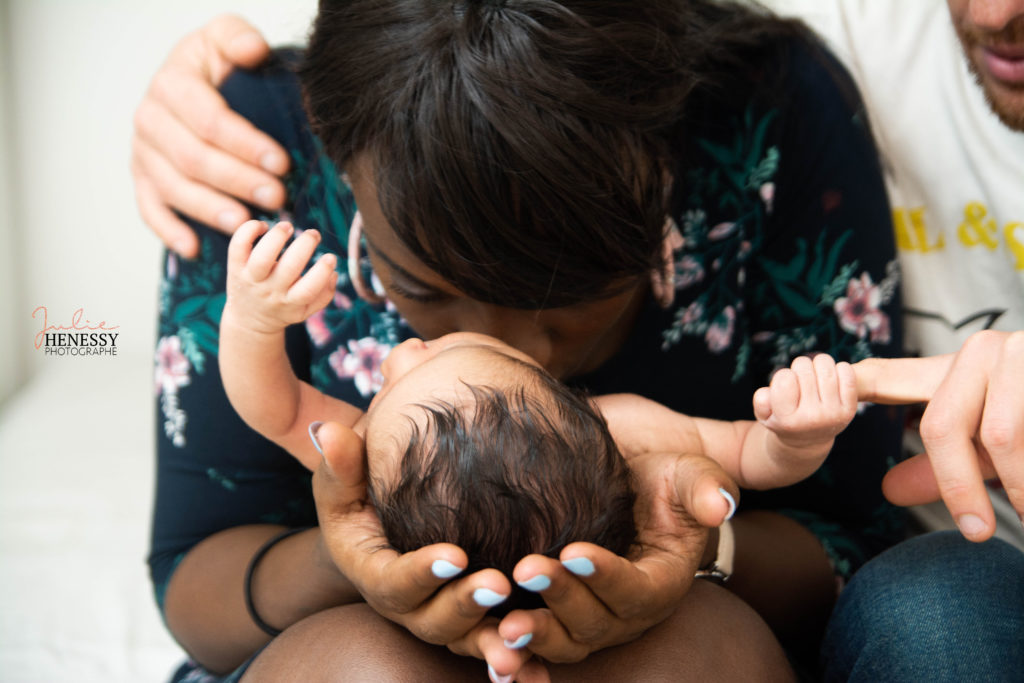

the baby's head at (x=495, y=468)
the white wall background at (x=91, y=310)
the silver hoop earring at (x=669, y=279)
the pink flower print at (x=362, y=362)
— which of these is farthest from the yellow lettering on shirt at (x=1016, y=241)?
the white wall background at (x=91, y=310)

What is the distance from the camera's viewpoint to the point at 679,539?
0.69 m

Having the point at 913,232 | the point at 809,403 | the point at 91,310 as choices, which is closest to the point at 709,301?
the point at 913,232

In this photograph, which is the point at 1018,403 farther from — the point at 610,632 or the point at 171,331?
the point at 171,331

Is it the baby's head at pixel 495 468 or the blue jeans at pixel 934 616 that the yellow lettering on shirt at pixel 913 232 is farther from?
the baby's head at pixel 495 468

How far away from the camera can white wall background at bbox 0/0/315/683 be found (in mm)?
1353

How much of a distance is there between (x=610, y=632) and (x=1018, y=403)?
347 millimetres

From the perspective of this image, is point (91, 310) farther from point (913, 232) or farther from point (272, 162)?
point (913, 232)

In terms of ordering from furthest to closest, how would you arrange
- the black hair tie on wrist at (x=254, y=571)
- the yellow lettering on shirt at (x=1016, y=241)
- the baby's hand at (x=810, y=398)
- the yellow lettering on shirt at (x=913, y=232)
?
the yellow lettering on shirt at (x=913, y=232), the yellow lettering on shirt at (x=1016, y=241), the black hair tie on wrist at (x=254, y=571), the baby's hand at (x=810, y=398)

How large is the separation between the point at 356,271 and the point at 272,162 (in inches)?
6.4

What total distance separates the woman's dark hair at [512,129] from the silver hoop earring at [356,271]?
22cm

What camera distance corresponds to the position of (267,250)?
667mm

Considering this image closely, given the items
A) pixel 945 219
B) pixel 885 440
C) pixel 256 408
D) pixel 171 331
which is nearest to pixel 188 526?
pixel 171 331

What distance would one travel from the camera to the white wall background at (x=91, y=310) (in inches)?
53.2

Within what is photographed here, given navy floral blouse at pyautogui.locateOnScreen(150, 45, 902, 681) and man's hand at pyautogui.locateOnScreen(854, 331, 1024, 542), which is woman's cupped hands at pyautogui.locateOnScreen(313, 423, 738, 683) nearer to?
man's hand at pyautogui.locateOnScreen(854, 331, 1024, 542)
